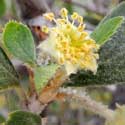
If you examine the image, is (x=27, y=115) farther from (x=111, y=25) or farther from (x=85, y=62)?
(x=111, y=25)

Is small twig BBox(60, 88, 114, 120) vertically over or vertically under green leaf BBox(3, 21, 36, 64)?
under

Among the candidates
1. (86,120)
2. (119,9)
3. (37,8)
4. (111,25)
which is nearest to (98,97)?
(86,120)

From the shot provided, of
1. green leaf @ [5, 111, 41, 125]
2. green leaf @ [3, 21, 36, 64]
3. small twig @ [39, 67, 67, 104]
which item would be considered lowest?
green leaf @ [5, 111, 41, 125]

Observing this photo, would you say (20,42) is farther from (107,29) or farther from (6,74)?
(107,29)

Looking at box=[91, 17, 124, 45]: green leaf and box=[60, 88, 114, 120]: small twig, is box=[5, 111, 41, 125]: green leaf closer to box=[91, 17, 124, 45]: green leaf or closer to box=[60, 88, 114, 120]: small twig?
box=[60, 88, 114, 120]: small twig

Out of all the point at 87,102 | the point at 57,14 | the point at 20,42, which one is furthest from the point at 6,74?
the point at 57,14

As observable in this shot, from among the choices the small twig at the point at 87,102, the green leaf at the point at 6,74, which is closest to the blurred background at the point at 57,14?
the small twig at the point at 87,102

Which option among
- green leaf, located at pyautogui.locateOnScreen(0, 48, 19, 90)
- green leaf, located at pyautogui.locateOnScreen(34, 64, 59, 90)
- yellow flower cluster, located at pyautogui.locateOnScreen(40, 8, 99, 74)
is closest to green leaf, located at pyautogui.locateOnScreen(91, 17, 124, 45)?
yellow flower cluster, located at pyautogui.locateOnScreen(40, 8, 99, 74)
